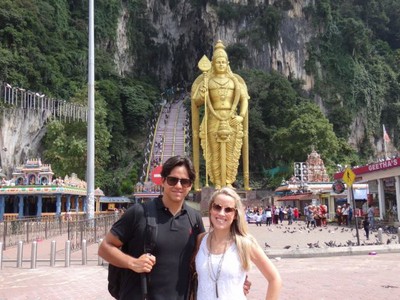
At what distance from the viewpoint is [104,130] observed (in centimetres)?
3516

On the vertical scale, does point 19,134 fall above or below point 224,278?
above

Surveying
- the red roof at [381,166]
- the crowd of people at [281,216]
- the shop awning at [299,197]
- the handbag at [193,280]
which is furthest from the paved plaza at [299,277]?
the shop awning at [299,197]

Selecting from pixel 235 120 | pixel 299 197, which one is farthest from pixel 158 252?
pixel 299 197

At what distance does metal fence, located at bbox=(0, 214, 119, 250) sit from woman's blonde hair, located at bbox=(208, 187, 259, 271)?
9.22 metres

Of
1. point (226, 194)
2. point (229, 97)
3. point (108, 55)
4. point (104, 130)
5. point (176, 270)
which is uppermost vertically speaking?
point (108, 55)

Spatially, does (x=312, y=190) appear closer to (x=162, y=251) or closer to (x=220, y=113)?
(x=220, y=113)

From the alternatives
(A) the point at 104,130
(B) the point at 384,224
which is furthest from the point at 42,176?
(B) the point at 384,224

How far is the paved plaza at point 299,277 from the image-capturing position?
18.9 feet

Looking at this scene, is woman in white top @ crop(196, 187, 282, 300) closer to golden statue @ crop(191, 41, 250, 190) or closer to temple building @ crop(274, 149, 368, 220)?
golden statue @ crop(191, 41, 250, 190)

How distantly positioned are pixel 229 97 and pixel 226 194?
12.2 m

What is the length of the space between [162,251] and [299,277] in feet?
16.6

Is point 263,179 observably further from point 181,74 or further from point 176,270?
point 176,270

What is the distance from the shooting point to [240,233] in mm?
2254

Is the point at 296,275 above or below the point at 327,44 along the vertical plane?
below
